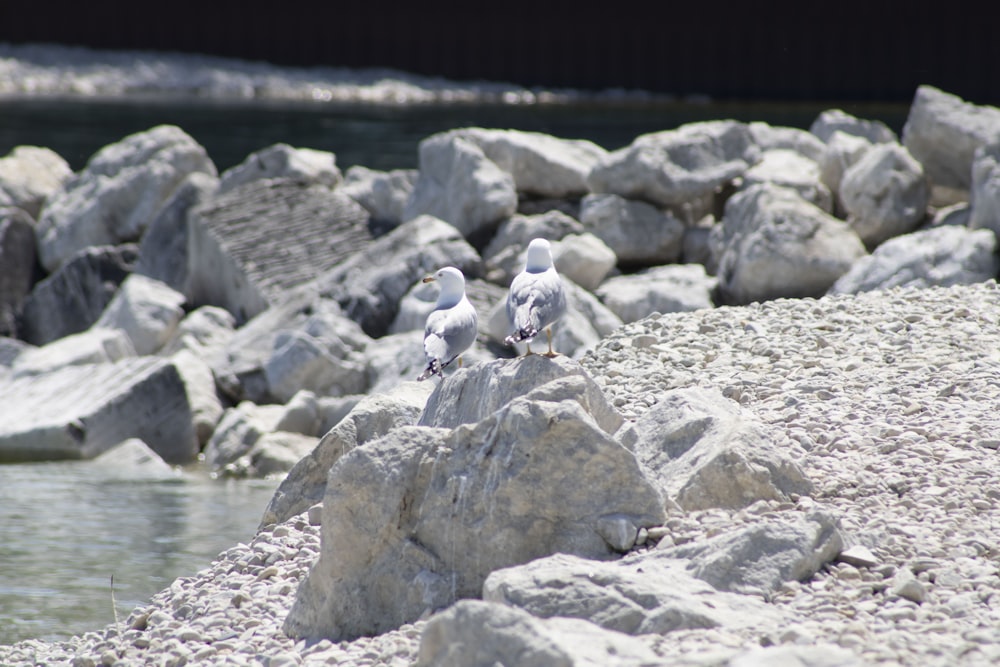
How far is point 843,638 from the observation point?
141 inches

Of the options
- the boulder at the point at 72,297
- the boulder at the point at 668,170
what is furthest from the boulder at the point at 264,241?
the boulder at the point at 668,170

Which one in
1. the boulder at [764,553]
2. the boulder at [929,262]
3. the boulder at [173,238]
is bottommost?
the boulder at [173,238]

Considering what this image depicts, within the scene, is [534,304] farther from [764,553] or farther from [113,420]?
[113,420]

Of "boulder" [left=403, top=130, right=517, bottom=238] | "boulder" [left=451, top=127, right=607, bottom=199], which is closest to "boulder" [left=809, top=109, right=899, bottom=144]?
"boulder" [left=451, top=127, right=607, bottom=199]

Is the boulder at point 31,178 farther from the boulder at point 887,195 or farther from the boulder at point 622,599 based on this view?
the boulder at point 622,599

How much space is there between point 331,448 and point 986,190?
290 inches

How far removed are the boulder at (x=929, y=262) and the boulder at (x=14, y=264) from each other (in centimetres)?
916

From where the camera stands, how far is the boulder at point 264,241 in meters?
12.5

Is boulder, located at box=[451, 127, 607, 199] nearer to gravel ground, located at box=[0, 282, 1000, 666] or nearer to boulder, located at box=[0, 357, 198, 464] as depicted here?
boulder, located at box=[0, 357, 198, 464]

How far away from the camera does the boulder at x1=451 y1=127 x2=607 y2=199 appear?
517 inches

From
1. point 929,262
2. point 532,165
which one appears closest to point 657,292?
point 929,262

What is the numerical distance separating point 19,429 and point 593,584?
7287 mm

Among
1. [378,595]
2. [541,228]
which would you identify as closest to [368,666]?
[378,595]

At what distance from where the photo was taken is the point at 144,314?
12.2m
